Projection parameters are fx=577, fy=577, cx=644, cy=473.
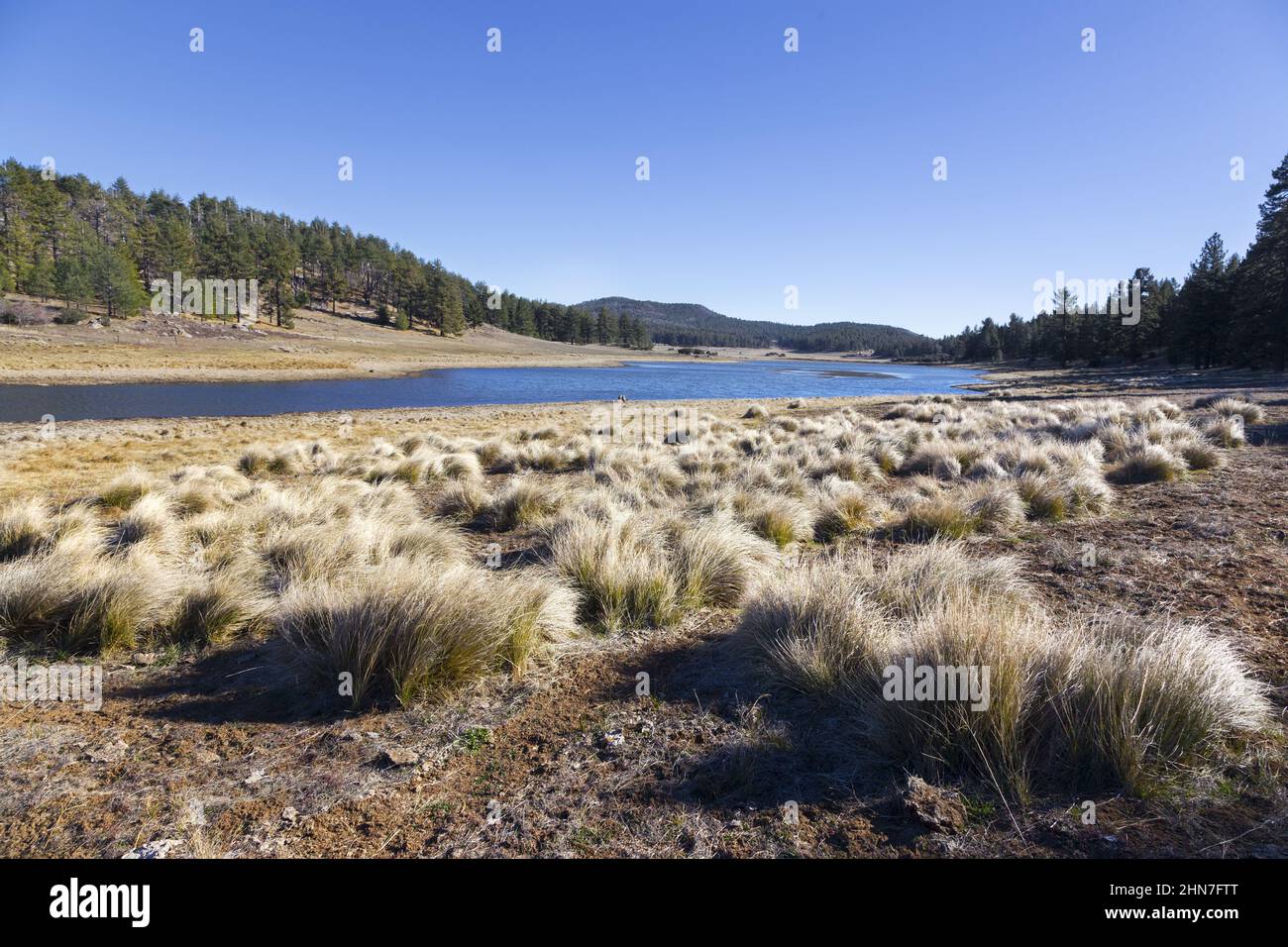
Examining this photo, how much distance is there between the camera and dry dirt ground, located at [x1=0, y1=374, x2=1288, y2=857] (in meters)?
2.30

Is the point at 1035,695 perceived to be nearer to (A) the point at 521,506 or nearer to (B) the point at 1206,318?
(A) the point at 521,506

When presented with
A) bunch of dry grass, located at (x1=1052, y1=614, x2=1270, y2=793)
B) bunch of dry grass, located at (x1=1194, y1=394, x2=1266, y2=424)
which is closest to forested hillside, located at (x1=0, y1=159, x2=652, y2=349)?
bunch of dry grass, located at (x1=1194, y1=394, x2=1266, y2=424)

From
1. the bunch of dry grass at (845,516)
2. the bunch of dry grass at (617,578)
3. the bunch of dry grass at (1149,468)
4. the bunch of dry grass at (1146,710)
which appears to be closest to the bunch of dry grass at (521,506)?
the bunch of dry grass at (617,578)

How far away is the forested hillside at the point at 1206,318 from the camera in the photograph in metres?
40.5

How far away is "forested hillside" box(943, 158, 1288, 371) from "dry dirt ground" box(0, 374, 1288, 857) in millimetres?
54952

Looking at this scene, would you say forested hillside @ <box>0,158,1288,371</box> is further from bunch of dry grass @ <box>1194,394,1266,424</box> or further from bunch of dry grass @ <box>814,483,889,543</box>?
bunch of dry grass @ <box>814,483,889,543</box>

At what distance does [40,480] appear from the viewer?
12102 millimetres

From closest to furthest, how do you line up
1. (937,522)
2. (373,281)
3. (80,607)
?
(80,607), (937,522), (373,281)

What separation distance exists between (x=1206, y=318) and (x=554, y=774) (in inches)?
2939

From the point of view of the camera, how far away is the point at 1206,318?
53438 millimetres

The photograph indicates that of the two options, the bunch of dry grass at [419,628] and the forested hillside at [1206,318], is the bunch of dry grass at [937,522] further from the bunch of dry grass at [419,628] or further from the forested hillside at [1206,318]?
the forested hillside at [1206,318]

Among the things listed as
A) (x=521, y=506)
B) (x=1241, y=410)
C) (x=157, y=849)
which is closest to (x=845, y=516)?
(x=521, y=506)

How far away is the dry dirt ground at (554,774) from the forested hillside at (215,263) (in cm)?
6870
